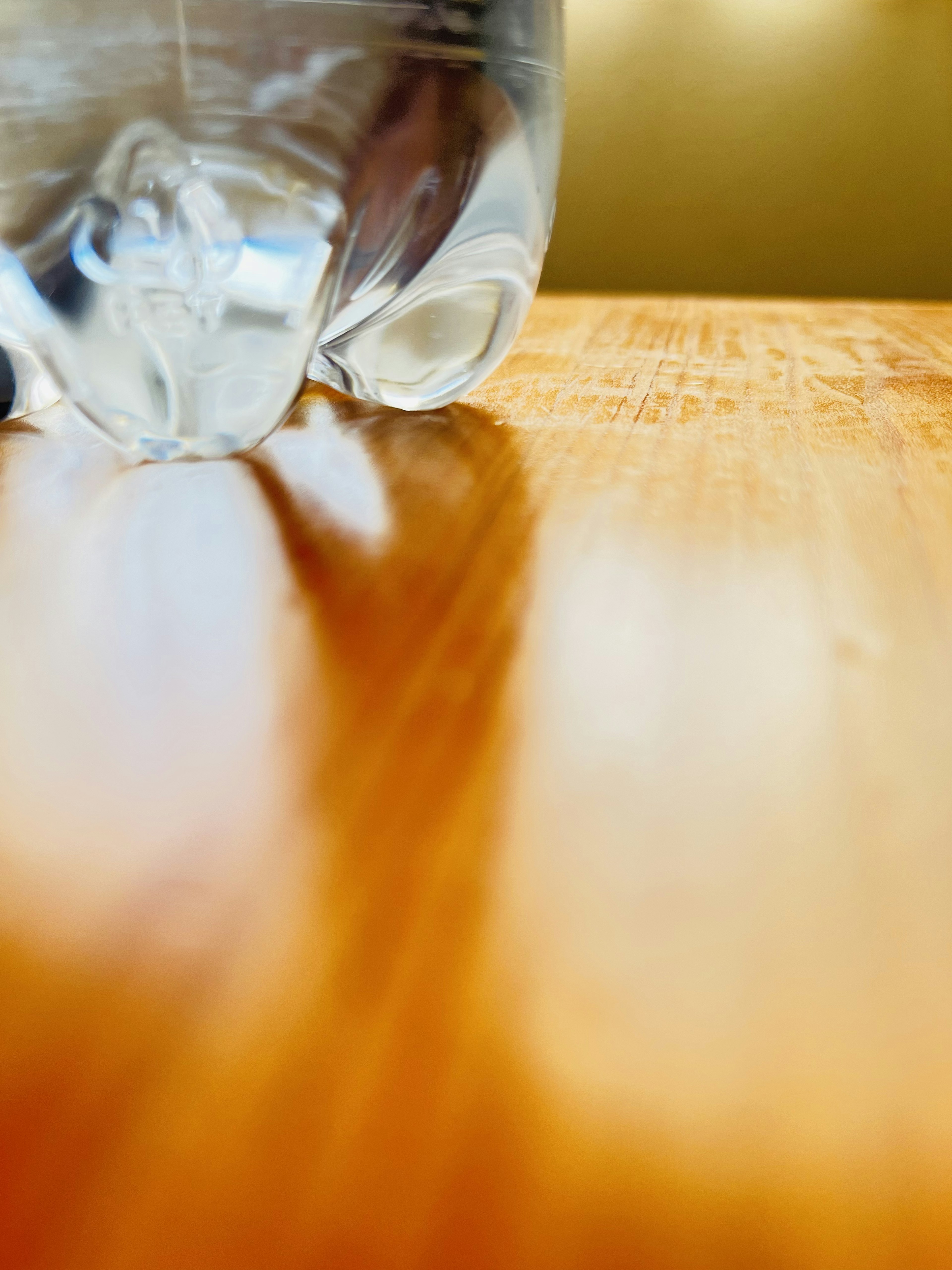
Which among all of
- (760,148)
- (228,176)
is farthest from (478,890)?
(760,148)

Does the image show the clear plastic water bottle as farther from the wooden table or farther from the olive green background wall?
the olive green background wall

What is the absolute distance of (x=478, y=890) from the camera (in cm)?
7

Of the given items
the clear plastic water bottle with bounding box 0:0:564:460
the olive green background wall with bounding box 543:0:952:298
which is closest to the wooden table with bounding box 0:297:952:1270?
the clear plastic water bottle with bounding box 0:0:564:460

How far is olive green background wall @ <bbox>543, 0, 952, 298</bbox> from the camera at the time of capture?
133 cm

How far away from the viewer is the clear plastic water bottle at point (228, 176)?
5.9 inches

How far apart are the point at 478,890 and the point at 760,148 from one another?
57.9 inches

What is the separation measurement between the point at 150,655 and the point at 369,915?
47 mm

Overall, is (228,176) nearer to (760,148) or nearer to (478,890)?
(478,890)

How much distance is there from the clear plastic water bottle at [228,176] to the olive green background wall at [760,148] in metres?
1.26

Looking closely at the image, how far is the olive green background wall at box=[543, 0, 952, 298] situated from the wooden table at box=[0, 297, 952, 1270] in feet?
4.37

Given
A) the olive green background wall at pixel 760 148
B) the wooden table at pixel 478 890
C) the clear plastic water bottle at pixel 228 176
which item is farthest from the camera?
the olive green background wall at pixel 760 148

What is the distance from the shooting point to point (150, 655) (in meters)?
0.10

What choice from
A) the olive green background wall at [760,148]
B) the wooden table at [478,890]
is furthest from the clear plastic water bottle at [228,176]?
the olive green background wall at [760,148]

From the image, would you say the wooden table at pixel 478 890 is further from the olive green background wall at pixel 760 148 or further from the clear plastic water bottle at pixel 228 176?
the olive green background wall at pixel 760 148
